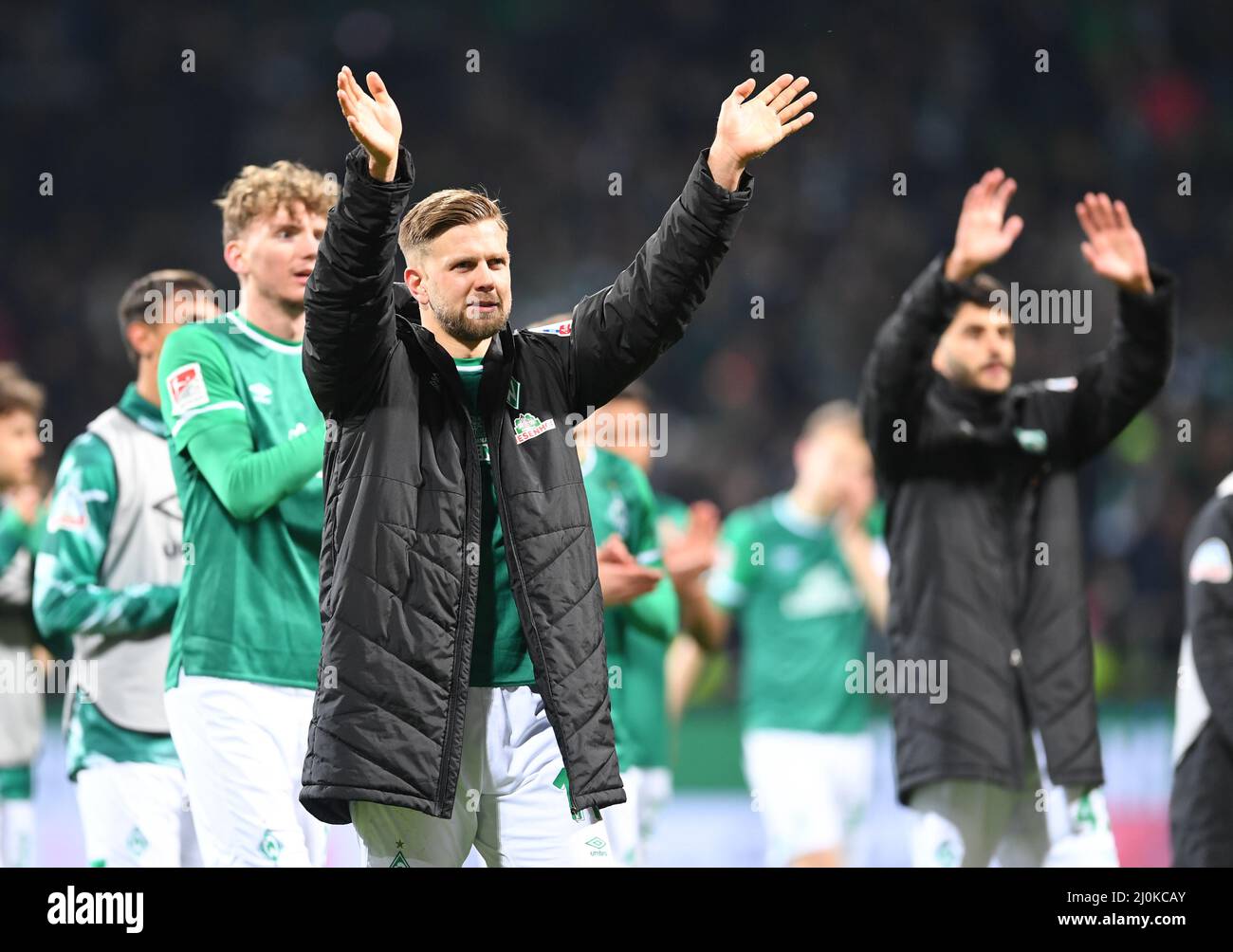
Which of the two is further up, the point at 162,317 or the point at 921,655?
the point at 162,317

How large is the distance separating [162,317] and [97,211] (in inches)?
318

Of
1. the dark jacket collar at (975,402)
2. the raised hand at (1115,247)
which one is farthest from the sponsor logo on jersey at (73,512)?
the raised hand at (1115,247)

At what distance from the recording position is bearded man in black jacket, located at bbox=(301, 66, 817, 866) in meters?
3.30

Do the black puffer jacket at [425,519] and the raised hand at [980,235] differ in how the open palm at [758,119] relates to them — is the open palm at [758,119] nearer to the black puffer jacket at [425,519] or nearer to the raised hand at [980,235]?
the black puffer jacket at [425,519]

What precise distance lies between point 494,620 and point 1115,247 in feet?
9.48

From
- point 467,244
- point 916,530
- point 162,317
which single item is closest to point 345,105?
point 467,244

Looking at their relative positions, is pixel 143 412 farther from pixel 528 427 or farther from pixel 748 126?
pixel 748 126

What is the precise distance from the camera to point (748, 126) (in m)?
3.57

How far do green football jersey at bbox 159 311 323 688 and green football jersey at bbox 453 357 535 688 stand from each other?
807mm

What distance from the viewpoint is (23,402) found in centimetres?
611

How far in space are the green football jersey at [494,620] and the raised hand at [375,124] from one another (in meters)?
0.60

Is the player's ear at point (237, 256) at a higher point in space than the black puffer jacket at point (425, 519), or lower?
higher

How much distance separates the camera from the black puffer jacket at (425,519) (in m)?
3.29

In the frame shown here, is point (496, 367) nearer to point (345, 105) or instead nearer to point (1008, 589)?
point (345, 105)
